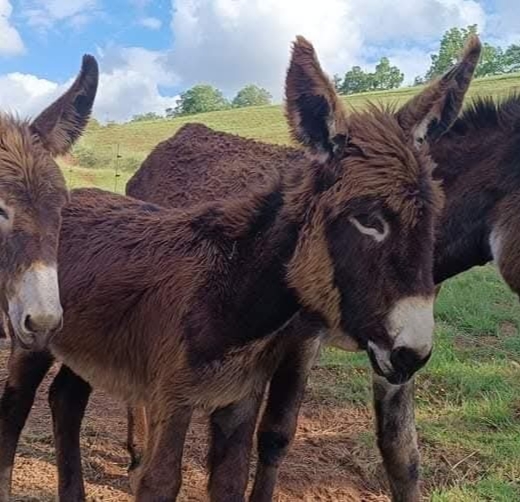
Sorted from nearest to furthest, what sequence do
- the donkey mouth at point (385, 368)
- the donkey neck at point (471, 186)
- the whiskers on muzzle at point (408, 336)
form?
1. the whiskers on muzzle at point (408, 336)
2. the donkey mouth at point (385, 368)
3. the donkey neck at point (471, 186)

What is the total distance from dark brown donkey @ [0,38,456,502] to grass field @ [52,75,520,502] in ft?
1.19

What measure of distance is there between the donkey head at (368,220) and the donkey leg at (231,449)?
0.64 metres

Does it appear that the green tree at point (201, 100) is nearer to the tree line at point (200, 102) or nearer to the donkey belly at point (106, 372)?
the tree line at point (200, 102)

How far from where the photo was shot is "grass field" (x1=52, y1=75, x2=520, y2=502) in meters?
4.15

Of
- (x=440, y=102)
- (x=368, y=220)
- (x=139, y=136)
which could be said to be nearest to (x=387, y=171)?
(x=368, y=220)

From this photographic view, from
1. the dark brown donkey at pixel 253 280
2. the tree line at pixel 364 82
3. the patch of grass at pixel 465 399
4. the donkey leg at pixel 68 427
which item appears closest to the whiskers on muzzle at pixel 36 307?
the dark brown donkey at pixel 253 280

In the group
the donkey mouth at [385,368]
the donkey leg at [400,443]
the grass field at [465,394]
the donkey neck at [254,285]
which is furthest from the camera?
the grass field at [465,394]

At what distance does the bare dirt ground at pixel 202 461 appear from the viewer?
13.2 feet

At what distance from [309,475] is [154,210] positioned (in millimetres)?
1737

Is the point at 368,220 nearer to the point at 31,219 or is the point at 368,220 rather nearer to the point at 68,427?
the point at 31,219

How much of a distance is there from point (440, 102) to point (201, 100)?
201 ft

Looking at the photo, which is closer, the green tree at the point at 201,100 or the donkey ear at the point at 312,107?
the donkey ear at the point at 312,107

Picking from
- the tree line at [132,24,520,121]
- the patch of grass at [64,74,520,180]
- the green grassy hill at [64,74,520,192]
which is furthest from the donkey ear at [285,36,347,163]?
the tree line at [132,24,520,121]

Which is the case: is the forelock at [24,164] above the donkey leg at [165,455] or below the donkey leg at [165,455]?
above
